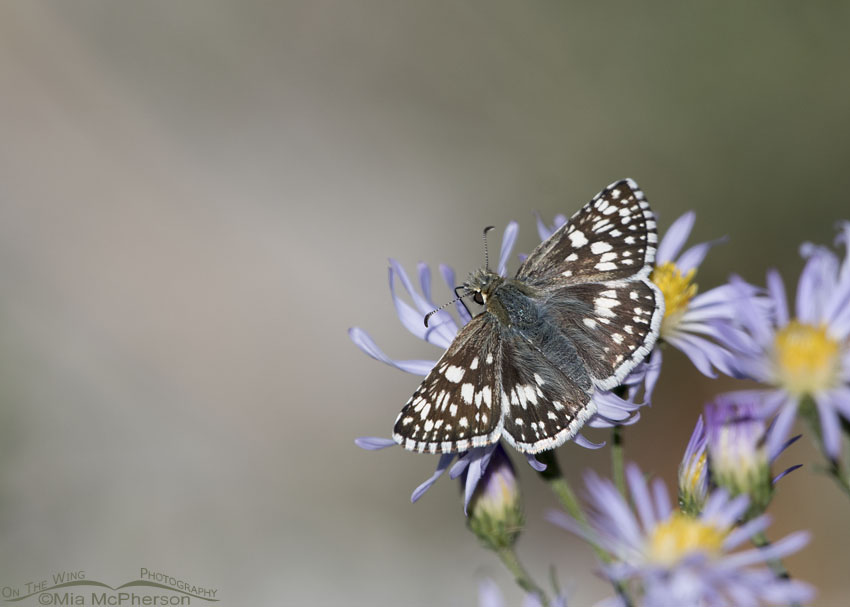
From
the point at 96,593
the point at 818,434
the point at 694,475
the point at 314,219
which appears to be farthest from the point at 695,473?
the point at 314,219

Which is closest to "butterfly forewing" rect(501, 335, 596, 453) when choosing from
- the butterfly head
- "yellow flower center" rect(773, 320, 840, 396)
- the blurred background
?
the butterfly head

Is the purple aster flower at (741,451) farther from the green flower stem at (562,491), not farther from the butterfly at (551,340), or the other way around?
the butterfly at (551,340)

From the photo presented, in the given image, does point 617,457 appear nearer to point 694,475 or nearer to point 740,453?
point 694,475

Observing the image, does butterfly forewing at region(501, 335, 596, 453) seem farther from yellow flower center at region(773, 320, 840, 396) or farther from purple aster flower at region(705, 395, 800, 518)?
yellow flower center at region(773, 320, 840, 396)

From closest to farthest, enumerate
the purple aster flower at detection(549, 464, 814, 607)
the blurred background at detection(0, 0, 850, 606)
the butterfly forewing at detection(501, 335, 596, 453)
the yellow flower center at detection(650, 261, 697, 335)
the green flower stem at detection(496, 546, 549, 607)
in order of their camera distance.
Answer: the purple aster flower at detection(549, 464, 814, 607) → the green flower stem at detection(496, 546, 549, 607) → the butterfly forewing at detection(501, 335, 596, 453) → the yellow flower center at detection(650, 261, 697, 335) → the blurred background at detection(0, 0, 850, 606)

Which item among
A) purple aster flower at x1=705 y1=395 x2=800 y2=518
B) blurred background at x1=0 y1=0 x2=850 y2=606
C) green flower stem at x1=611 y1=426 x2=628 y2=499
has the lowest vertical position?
purple aster flower at x1=705 y1=395 x2=800 y2=518

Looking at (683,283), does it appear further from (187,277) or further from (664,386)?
(187,277)

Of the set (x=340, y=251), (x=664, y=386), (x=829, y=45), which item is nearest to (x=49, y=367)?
(x=340, y=251)
